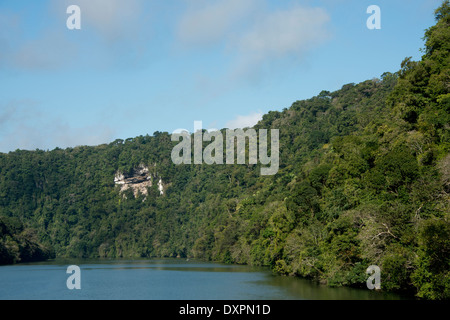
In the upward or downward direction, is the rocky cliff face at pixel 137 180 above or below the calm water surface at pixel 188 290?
above

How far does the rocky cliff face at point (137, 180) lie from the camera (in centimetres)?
A: 18112

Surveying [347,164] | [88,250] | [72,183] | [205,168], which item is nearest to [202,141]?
[205,168]

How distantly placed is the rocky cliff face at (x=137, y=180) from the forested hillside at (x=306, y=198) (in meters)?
1.75

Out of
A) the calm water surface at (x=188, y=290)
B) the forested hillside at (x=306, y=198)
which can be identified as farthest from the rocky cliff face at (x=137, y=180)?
the calm water surface at (x=188, y=290)

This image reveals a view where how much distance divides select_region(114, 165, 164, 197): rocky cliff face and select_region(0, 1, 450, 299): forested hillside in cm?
175

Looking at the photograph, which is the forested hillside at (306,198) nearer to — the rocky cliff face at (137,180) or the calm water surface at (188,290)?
the rocky cliff face at (137,180)

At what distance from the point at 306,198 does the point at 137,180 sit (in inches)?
5429

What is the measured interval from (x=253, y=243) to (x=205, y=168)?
88.6m

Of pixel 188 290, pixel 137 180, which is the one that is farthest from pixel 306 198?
pixel 137 180

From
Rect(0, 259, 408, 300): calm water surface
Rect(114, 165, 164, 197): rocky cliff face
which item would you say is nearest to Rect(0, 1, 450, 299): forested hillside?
Rect(114, 165, 164, 197): rocky cliff face

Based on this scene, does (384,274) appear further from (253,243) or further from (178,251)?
(178,251)

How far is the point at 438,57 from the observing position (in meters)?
43.3

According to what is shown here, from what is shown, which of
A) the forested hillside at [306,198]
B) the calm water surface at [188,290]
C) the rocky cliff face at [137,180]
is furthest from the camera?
the rocky cliff face at [137,180]

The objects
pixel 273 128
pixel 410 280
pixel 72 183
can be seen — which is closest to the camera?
pixel 410 280
